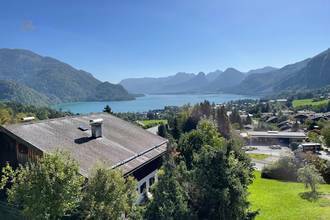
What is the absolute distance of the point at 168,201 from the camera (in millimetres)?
14641

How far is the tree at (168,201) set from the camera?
47.3 feet

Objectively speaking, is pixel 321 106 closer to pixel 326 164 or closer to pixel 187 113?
pixel 187 113

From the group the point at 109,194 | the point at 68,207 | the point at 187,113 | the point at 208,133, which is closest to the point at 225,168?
the point at 109,194

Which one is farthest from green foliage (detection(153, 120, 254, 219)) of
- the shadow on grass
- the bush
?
the bush

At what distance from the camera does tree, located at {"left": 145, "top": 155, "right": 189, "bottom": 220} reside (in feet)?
47.3

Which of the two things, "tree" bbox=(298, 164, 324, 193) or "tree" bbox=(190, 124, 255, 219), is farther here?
"tree" bbox=(298, 164, 324, 193)

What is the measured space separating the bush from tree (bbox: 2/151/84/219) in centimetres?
3064

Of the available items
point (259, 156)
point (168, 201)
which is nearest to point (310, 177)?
point (168, 201)

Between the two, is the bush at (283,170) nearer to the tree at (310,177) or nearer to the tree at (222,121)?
the tree at (310,177)

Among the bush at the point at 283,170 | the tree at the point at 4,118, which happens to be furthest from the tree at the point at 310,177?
the tree at the point at 4,118

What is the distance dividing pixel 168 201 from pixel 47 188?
545 cm

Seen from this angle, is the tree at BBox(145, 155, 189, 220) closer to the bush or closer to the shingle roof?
the shingle roof

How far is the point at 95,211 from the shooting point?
12.7 meters

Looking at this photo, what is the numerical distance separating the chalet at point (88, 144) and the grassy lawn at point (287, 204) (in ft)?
26.9
